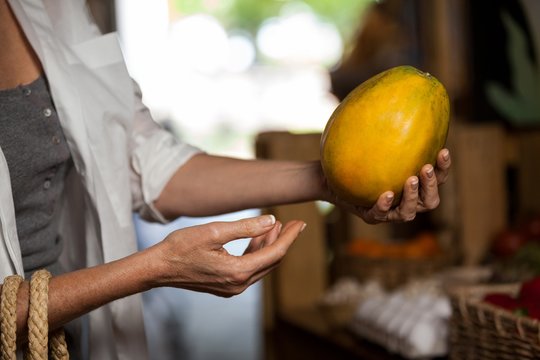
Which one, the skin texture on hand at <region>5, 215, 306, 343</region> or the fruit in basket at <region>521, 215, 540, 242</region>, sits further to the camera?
the fruit in basket at <region>521, 215, 540, 242</region>

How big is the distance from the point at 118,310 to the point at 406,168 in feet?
1.79

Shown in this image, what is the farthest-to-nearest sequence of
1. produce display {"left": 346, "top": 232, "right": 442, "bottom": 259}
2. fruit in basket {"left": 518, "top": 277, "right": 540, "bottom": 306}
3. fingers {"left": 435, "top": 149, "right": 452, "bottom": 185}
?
1. produce display {"left": 346, "top": 232, "right": 442, "bottom": 259}
2. fruit in basket {"left": 518, "top": 277, "right": 540, "bottom": 306}
3. fingers {"left": 435, "top": 149, "right": 452, "bottom": 185}

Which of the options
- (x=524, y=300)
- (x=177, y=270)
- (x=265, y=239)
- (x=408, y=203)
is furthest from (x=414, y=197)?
(x=524, y=300)

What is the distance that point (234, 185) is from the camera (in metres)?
1.30

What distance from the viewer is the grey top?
1147 mm


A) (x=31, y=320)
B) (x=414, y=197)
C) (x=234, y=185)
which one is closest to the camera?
(x=31, y=320)

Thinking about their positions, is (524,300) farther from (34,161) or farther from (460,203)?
(460,203)

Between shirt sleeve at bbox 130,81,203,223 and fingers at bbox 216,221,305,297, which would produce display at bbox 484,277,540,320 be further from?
shirt sleeve at bbox 130,81,203,223

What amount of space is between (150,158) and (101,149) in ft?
0.32

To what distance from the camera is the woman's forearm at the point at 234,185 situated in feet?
4.16

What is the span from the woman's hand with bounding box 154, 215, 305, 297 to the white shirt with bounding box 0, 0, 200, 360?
0.31 m

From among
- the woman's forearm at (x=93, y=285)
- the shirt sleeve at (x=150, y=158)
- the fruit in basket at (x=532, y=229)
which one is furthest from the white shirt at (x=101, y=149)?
the fruit in basket at (x=532, y=229)

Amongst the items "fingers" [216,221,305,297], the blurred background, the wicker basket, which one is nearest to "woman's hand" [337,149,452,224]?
"fingers" [216,221,305,297]

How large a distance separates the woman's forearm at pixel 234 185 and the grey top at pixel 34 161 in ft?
0.64
